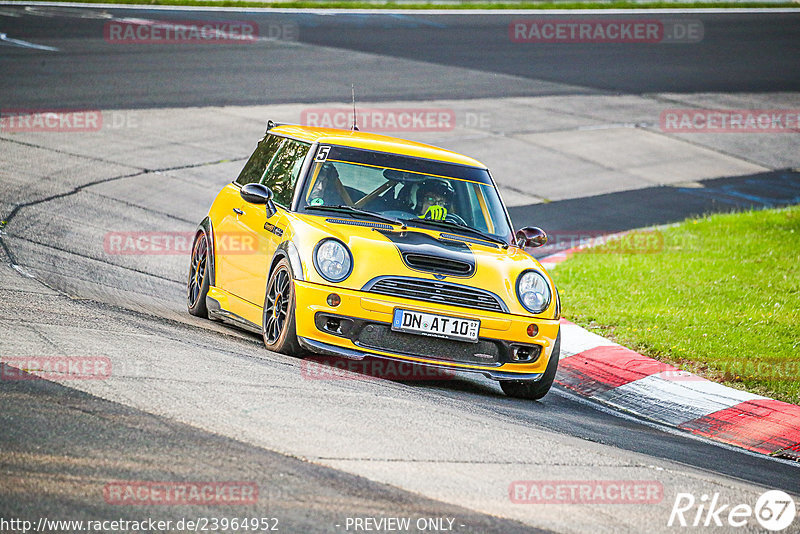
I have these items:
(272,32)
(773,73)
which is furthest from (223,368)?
(773,73)

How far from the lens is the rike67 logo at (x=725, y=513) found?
191 inches

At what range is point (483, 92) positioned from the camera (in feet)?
72.9

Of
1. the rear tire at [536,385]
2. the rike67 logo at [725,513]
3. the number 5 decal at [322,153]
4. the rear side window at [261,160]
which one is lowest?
the rear tire at [536,385]

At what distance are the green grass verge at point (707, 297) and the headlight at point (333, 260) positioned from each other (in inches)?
126

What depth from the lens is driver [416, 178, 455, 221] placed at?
8.14m

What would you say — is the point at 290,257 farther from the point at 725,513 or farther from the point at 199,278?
the point at 725,513

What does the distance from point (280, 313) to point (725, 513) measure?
348 cm

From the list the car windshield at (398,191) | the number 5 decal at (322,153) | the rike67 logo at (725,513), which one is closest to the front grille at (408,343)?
the car windshield at (398,191)

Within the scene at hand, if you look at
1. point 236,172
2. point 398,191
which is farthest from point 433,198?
point 236,172

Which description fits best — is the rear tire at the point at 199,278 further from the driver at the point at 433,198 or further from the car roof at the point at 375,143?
→ the driver at the point at 433,198

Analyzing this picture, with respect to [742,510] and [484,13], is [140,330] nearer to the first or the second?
[742,510]

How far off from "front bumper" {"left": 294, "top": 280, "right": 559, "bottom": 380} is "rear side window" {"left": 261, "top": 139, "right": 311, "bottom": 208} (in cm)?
121

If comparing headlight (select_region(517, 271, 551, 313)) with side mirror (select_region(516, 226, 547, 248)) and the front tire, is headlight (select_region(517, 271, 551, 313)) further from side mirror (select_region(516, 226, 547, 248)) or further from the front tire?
the front tire

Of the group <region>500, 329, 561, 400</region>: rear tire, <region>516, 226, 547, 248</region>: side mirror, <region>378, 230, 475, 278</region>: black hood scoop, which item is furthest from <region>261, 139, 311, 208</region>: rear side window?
<region>500, 329, 561, 400</region>: rear tire
